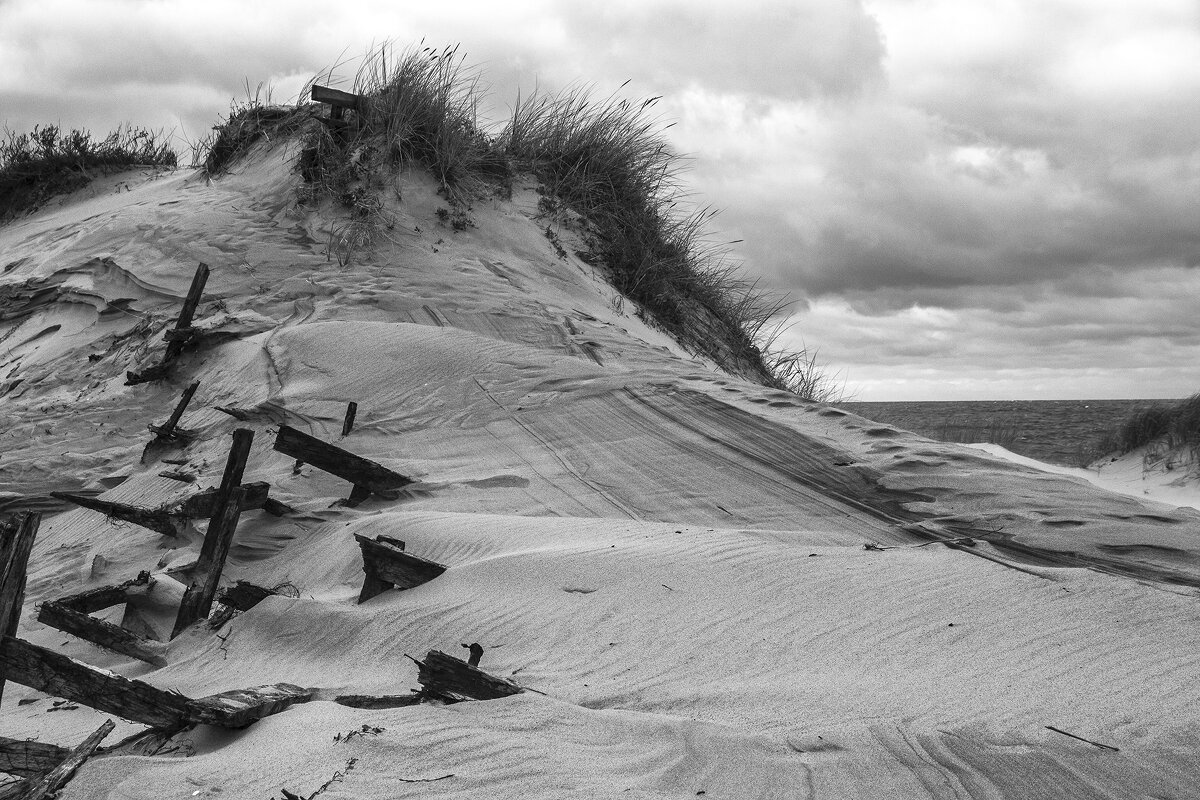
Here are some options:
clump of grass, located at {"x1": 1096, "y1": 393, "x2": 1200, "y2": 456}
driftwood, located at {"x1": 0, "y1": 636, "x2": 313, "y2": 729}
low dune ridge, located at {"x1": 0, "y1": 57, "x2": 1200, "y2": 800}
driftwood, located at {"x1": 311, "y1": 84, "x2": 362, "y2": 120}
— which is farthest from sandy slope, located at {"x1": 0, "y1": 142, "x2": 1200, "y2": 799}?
clump of grass, located at {"x1": 1096, "y1": 393, "x2": 1200, "y2": 456}

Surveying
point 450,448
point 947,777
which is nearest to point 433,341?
point 450,448

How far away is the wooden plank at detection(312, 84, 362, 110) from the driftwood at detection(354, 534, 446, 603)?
7.12m

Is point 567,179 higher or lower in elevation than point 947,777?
higher

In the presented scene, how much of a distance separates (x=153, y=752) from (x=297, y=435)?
102 inches

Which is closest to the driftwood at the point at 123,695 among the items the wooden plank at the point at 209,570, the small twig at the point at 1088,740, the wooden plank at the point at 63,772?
the wooden plank at the point at 63,772

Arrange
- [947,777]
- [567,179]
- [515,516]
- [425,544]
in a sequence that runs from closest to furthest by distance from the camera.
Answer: [947,777], [425,544], [515,516], [567,179]

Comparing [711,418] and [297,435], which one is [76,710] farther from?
[711,418]

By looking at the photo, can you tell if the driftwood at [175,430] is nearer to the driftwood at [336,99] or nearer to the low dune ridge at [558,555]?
the low dune ridge at [558,555]

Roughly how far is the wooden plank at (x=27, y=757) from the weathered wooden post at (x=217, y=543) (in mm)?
1701

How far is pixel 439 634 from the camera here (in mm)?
4238

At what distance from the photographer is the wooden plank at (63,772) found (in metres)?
2.90

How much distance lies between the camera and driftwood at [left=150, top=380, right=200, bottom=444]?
23.3 ft

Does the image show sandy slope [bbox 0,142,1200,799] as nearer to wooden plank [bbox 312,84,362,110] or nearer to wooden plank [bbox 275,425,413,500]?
wooden plank [bbox 275,425,413,500]

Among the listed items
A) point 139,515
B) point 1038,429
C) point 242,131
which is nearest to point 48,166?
point 242,131
